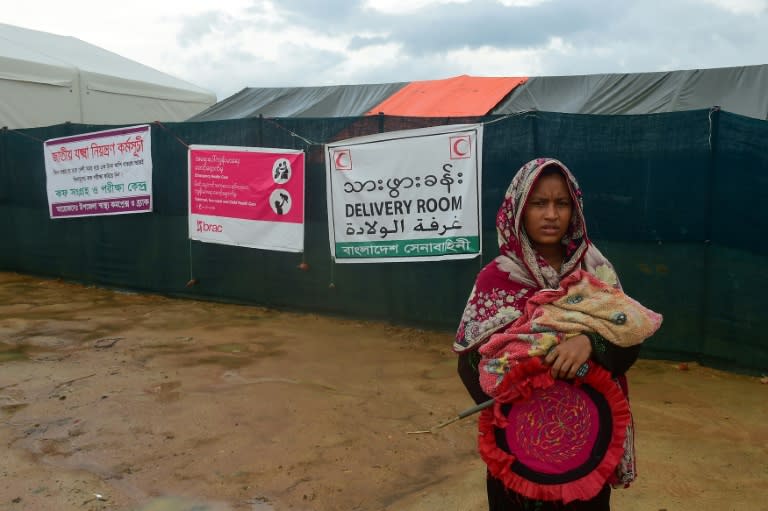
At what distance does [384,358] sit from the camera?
18.9ft

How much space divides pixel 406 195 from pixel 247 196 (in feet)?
6.66

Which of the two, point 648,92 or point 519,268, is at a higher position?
point 648,92

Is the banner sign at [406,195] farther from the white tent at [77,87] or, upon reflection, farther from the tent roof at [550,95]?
the white tent at [77,87]

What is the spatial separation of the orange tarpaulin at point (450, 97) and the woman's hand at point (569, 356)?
312 inches

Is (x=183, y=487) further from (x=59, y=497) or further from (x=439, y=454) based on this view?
(x=439, y=454)

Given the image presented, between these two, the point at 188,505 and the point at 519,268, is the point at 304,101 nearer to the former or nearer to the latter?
the point at 188,505

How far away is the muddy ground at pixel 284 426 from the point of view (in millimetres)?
3242

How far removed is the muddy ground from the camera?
3242mm

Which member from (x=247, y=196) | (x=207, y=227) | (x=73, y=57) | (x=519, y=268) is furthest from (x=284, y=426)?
(x=73, y=57)

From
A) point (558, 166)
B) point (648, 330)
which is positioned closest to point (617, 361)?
point (648, 330)

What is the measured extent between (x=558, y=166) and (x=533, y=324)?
475 mm

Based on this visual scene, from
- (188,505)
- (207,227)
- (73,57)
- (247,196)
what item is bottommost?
(188,505)

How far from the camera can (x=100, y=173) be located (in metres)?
8.72

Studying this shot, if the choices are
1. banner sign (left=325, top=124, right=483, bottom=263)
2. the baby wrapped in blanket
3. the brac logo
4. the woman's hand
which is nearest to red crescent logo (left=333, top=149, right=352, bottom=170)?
banner sign (left=325, top=124, right=483, bottom=263)
